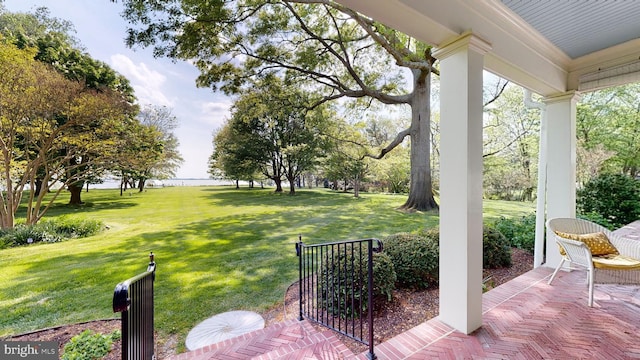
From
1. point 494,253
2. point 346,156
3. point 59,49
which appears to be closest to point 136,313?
point 494,253

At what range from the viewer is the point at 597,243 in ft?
9.01

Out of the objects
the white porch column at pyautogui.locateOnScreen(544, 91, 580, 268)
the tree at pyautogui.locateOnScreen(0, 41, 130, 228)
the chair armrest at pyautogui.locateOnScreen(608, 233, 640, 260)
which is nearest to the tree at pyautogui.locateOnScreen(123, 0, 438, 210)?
the tree at pyautogui.locateOnScreen(0, 41, 130, 228)

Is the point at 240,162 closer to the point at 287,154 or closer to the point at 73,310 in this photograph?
the point at 287,154

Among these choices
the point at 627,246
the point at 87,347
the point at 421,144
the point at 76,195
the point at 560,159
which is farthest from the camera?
the point at 76,195

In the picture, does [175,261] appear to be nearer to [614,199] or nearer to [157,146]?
[157,146]

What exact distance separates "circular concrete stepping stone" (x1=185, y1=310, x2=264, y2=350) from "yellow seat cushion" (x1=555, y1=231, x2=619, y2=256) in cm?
372

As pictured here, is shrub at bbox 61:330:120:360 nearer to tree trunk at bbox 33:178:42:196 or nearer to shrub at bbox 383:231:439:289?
shrub at bbox 383:231:439:289

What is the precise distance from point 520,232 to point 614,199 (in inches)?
115

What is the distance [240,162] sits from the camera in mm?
15469

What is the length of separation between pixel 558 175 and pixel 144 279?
4761mm

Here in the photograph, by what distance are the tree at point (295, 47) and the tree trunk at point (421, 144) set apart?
0.10 ft

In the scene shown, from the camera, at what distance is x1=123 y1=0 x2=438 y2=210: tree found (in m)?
5.03

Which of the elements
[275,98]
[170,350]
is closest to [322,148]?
[275,98]

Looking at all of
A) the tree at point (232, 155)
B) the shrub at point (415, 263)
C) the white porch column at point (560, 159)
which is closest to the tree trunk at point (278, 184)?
the tree at point (232, 155)
